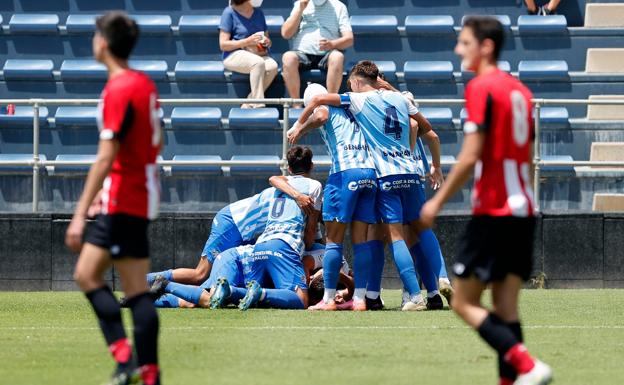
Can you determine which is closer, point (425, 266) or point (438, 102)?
point (425, 266)

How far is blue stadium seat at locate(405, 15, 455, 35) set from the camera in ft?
60.9

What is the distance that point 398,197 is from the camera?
12.0 m

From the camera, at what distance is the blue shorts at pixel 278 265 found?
12.2m

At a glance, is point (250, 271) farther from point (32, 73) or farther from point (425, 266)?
point (32, 73)

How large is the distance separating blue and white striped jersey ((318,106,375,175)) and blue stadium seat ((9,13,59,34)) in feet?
27.0

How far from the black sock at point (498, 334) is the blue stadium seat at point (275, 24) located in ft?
40.8

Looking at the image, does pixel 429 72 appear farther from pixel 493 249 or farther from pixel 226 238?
pixel 493 249

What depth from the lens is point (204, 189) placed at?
1616 centimetres

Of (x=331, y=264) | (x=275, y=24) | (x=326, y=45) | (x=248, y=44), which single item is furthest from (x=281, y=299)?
(x=275, y=24)

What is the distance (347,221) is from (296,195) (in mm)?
715

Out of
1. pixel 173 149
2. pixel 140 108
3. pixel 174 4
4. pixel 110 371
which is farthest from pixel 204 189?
pixel 140 108

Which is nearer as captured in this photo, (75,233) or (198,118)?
(75,233)

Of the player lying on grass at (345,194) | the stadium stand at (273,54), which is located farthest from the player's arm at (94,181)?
the stadium stand at (273,54)

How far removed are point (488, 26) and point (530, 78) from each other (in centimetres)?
1146
